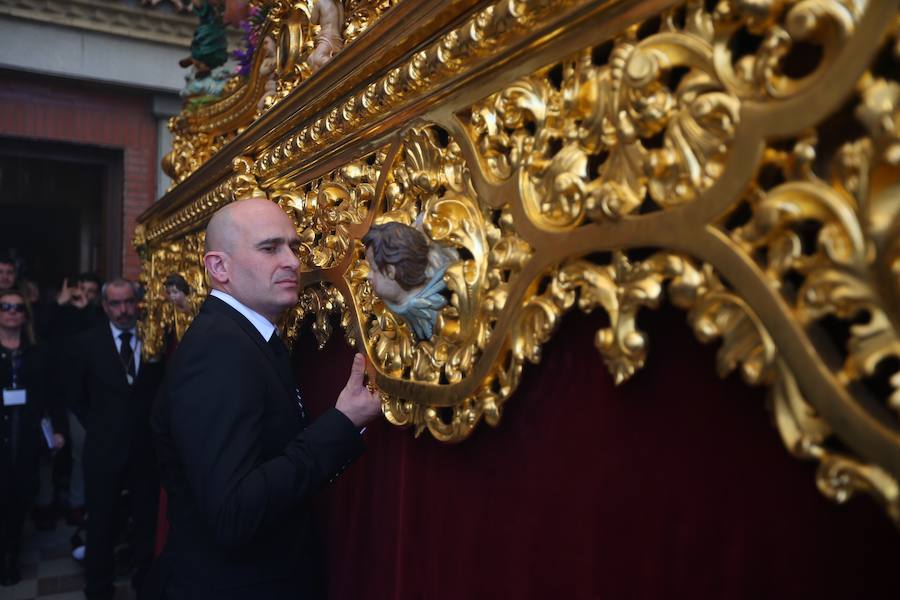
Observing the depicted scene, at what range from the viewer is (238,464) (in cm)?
118

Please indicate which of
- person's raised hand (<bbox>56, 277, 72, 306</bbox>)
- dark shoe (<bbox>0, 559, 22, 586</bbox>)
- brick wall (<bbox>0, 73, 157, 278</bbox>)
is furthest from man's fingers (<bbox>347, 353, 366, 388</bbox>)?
brick wall (<bbox>0, 73, 157, 278</bbox>)

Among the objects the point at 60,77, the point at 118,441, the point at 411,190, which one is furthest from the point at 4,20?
the point at 411,190

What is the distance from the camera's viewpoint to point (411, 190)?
3.62ft

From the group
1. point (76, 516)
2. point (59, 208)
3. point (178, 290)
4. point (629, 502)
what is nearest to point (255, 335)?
point (629, 502)

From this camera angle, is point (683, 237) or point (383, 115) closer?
point (683, 237)

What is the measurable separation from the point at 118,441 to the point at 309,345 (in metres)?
2.20

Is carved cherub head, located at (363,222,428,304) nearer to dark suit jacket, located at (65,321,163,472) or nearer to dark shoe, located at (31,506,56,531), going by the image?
dark suit jacket, located at (65,321,163,472)

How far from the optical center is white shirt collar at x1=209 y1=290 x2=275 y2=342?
1443 millimetres

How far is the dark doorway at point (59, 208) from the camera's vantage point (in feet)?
20.2

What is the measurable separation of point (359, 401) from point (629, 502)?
56cm

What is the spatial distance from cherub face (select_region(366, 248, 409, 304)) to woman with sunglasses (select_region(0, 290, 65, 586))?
349 cm

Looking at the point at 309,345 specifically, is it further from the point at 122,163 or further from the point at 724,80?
the point at 122,163

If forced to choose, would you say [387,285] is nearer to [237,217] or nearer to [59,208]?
[237,217]

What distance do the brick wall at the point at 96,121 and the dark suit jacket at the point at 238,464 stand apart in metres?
5.20
